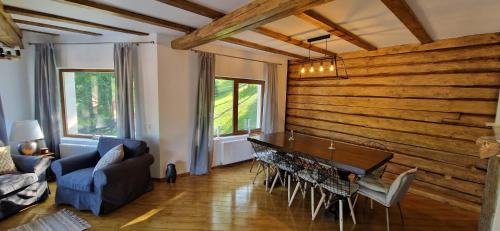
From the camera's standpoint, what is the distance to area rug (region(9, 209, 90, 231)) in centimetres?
232

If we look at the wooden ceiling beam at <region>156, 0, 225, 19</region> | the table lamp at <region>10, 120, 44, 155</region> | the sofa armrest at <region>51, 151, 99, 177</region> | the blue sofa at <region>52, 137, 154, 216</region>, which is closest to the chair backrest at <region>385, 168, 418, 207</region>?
the wooden ceiling beam at <region>156, 0, 225, 19</region>

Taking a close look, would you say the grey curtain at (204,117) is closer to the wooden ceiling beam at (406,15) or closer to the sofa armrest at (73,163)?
the sofa armrest at (73,163)

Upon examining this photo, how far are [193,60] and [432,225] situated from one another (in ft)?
13.5

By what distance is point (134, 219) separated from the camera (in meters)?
2.56

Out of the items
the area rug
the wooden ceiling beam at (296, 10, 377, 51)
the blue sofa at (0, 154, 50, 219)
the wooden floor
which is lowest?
the wooden floor

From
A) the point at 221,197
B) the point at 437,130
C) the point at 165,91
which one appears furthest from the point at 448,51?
the point at 165,91

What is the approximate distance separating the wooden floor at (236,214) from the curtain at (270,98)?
1.87 metres

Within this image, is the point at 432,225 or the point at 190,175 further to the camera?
the point at 190,175

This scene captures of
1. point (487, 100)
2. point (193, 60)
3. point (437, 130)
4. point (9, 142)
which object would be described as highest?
point (193, 60)

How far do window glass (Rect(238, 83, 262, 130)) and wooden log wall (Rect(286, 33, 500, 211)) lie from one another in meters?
1.67

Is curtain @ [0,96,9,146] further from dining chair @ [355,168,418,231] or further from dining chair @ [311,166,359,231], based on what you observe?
dining chair @ [355,168,418,231]

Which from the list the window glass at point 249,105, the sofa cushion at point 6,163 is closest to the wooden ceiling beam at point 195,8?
the window glass at point 249,105

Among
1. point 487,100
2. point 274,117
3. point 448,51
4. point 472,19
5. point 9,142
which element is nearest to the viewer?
point 472,19

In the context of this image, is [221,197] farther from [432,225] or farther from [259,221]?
[432,225]
